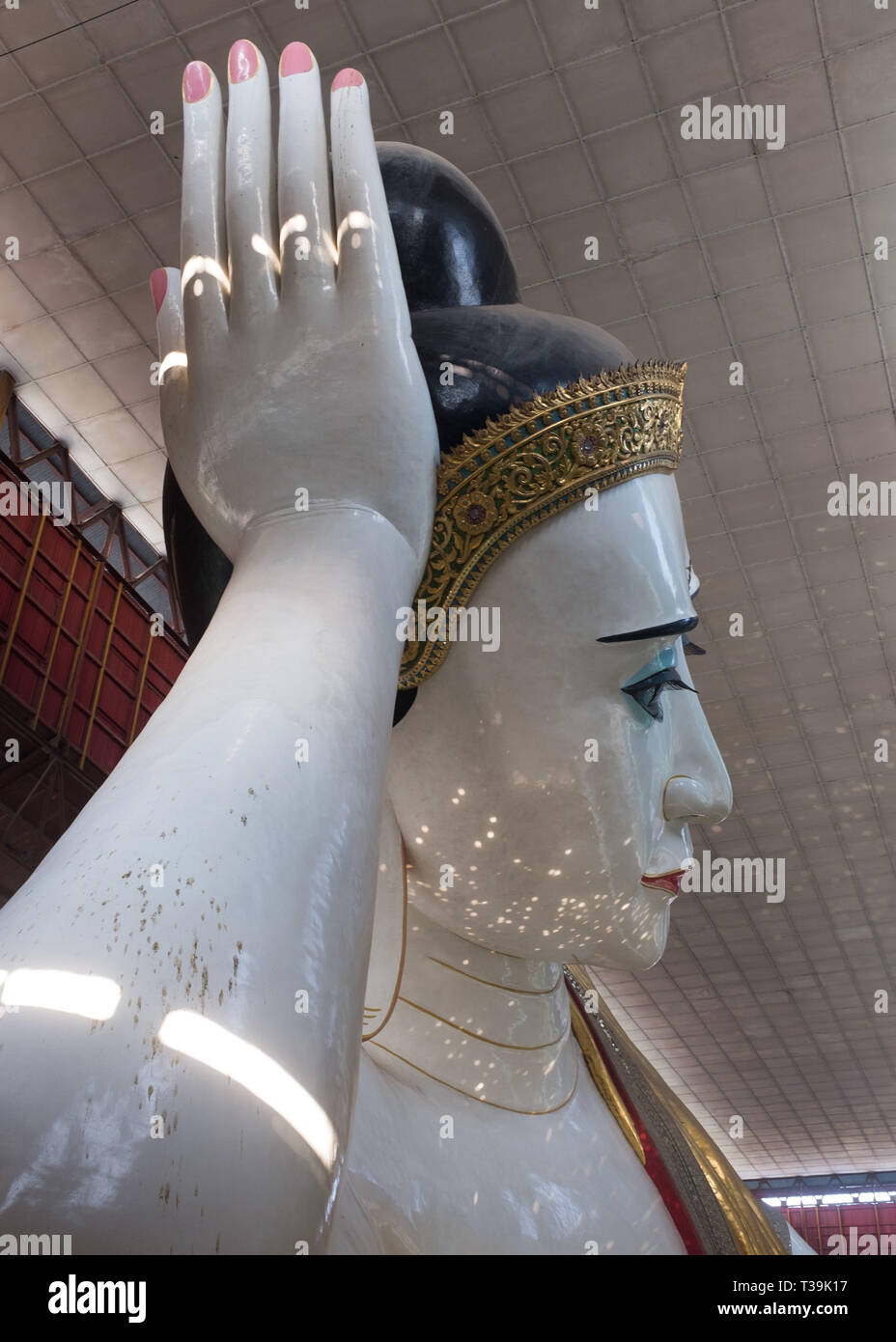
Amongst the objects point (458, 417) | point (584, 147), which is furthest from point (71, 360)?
point (458, 417)

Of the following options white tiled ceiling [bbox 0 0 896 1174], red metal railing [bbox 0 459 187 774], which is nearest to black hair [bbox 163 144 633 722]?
white tiled ceiling [bbox 0 0 896 1174]

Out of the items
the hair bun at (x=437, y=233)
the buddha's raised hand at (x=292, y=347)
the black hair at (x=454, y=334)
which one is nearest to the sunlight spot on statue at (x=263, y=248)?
the buddha's raised hand at (x=292, y=347)

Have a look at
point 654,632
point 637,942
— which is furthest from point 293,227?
point 637,942

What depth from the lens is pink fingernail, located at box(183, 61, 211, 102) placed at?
1.62 m

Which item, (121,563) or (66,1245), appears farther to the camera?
(121,563)

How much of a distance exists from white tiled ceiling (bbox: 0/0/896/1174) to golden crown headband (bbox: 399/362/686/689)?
562 centimetres

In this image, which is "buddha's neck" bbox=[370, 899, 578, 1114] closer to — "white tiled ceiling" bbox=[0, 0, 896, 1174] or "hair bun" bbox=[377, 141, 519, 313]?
"hair bun" bbox=[377, 141, 519, 313]

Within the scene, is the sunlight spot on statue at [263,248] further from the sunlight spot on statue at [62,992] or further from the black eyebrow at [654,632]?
the sunlight spot on statue at [62,992]

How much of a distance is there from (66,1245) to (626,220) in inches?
294

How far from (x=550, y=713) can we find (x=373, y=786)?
1.71 feet

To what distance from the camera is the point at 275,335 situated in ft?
4.74

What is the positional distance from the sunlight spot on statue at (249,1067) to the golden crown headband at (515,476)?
32.5 inches
